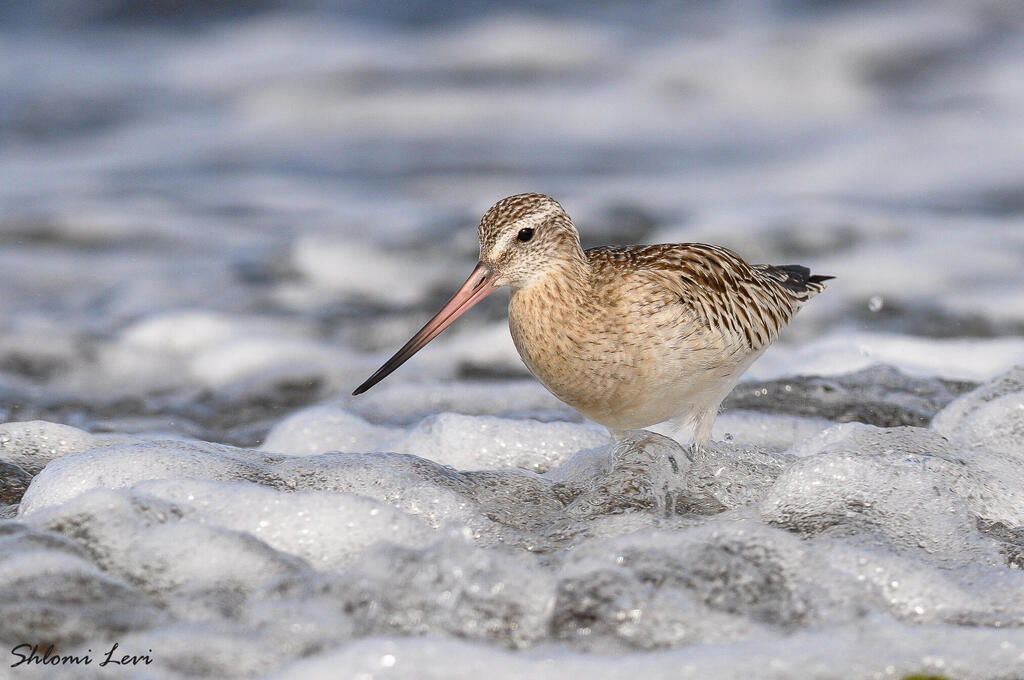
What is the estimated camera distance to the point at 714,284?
5051mm

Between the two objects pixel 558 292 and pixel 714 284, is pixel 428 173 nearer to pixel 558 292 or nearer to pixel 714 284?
pixel 714 284

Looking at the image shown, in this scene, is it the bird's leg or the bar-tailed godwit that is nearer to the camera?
the bar-tailed godwit

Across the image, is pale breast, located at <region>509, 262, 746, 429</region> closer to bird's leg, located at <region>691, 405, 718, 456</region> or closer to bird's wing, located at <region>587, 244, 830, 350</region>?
bird's wing, located at <region>587, 244, 830, 350</region>

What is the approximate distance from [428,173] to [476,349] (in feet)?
16.0

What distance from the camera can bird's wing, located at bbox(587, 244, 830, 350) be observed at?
483cm

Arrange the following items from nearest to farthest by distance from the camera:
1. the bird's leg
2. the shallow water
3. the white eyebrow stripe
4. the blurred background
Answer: the shallow water
the white eyebrow stripe
the bird's leg
the blurred background

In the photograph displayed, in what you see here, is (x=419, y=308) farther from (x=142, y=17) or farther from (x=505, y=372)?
(x=142, y=17)

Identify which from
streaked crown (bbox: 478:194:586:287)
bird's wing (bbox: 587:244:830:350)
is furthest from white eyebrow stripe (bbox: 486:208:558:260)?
bird's wing (bbox: 587:244:830:350)

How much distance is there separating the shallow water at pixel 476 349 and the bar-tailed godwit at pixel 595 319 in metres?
0.29

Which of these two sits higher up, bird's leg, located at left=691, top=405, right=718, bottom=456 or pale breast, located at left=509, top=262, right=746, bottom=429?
pale breast, located at left=509, top=262, right=746, bottom=429

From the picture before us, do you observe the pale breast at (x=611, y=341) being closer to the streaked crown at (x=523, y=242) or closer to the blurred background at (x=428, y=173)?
the streaked crown at (x=523, y=242)

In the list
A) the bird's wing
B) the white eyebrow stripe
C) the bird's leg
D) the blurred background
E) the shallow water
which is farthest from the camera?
the blurred background

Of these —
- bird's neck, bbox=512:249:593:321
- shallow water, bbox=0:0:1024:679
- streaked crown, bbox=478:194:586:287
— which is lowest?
shallow water, bbox=0:0:1024:679

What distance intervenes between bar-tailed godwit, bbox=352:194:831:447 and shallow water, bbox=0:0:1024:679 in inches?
11.4
